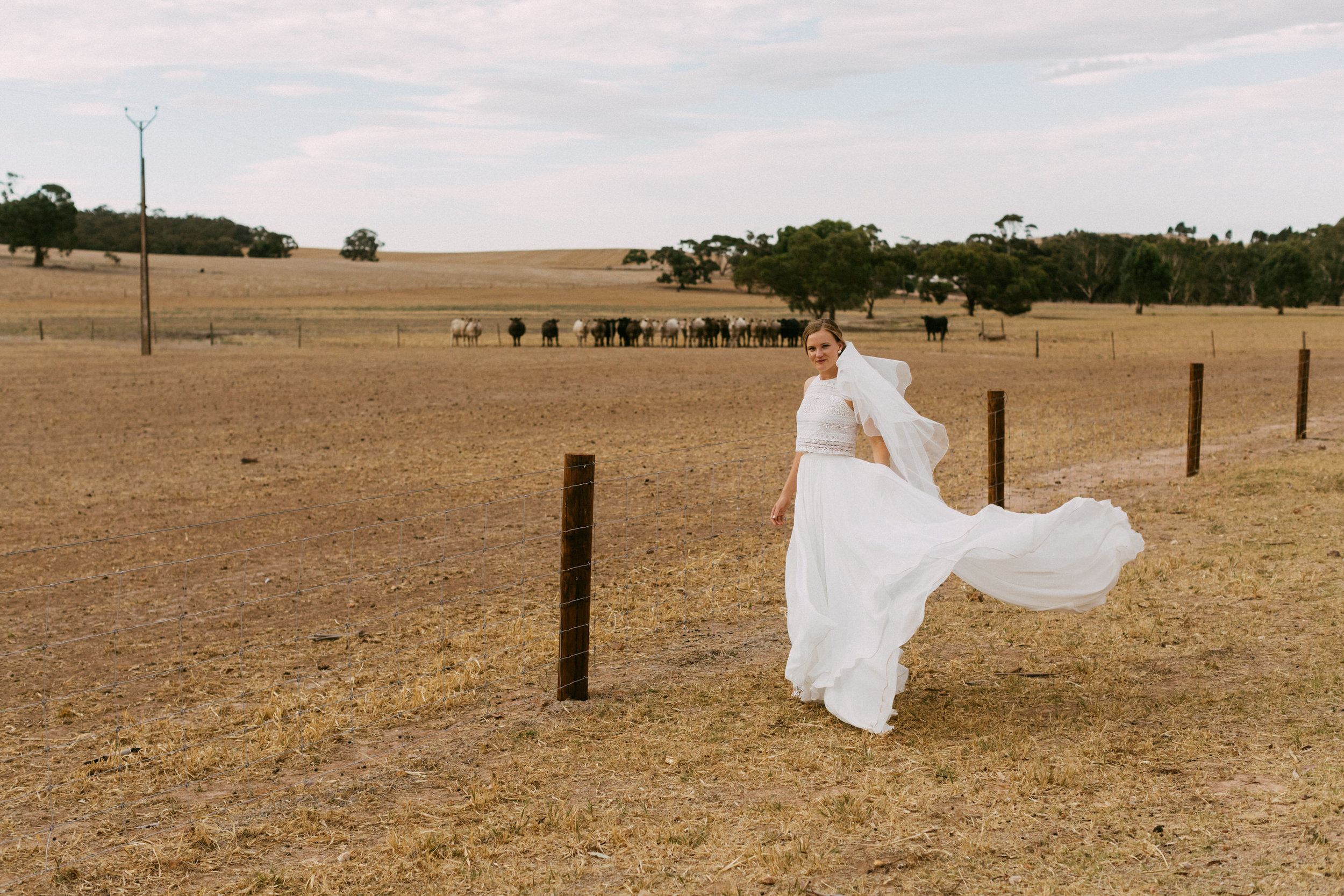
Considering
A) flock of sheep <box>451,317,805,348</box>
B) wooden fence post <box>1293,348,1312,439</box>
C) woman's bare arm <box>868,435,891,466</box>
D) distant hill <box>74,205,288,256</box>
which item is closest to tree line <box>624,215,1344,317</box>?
flock of sheep <box>451,317,805,348</box>

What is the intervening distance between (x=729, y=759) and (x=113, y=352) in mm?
33839

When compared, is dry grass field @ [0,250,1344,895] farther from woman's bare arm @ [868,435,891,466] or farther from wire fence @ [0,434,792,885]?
woman's bare arm @ [868,435,891,466]

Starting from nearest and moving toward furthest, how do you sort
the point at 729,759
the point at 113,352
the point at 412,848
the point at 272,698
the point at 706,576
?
the point at 412,848
the point at 729,759
the point at 272,698
the point at 706,576
the point at 113,352

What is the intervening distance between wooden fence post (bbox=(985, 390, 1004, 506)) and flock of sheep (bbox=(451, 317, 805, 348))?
3442 centimetres

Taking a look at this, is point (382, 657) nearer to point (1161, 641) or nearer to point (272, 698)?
point (272, 698)

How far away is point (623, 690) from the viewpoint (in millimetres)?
5875

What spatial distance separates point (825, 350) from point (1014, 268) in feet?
227

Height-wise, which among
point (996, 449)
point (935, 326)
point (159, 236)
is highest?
point (159, 236)

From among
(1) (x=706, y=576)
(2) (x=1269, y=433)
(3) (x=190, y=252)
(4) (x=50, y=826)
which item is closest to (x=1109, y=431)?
(2) (x=1269, y=433)

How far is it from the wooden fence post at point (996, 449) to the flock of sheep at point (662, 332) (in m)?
34.4

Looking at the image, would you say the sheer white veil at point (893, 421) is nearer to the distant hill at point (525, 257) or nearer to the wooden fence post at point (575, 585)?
the wooden fence post at point (575, 585)

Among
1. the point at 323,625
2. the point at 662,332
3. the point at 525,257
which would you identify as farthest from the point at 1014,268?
the point at 525,257

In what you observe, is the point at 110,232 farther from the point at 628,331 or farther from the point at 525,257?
the point at 628,331

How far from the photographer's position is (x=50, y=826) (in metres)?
4.32
